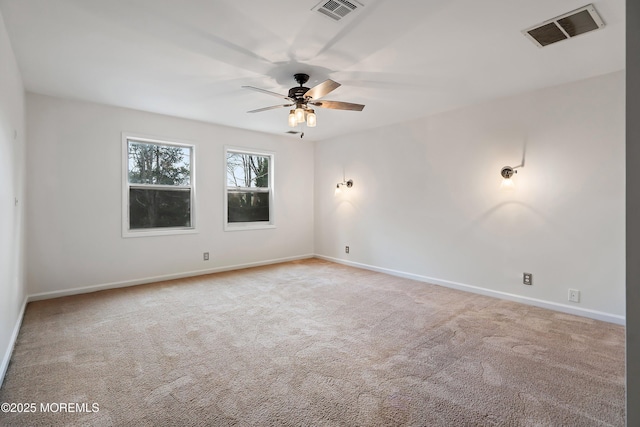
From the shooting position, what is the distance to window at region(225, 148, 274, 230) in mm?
5637

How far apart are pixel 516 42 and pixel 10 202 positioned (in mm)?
4415

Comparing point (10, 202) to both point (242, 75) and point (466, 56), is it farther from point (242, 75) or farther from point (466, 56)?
point (466, 56)

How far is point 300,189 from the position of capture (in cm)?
647

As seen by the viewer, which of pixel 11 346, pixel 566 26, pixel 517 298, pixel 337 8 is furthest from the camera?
pixel 517 298

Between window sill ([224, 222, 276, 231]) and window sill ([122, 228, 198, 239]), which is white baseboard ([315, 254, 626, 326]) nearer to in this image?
window sill ([224, 222, 276, 231])

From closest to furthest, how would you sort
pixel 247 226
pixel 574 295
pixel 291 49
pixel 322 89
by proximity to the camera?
1. pixel 291 49
2. pixel 322 89
3. pixel 574 295
4. pixel 247 226

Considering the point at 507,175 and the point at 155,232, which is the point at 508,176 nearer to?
the point at 507,175

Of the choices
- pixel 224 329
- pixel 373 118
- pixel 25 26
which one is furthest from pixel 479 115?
pixel 25 26

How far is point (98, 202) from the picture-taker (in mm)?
4254

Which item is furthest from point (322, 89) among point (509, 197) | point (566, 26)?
point (509, 197)

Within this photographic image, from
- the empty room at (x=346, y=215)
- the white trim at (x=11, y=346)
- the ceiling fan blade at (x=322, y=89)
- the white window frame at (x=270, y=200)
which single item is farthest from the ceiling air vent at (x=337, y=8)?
the white window frame at (x=270, y=200)

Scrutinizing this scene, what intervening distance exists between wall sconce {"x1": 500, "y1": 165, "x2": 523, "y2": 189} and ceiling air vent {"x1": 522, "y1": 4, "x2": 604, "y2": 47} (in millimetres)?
1572

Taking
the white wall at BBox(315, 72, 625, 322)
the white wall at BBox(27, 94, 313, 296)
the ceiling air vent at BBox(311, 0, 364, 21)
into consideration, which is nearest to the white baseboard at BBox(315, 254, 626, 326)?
the white wall at BBox(315, 72, 625, 322)

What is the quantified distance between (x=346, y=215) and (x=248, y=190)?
1915mm
